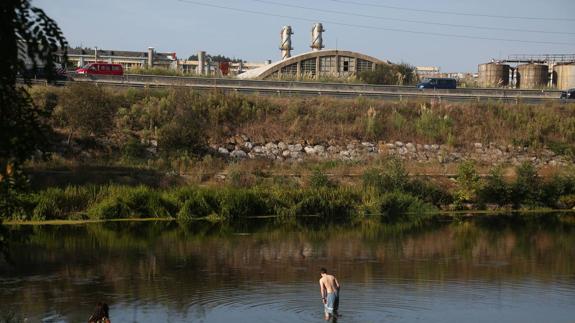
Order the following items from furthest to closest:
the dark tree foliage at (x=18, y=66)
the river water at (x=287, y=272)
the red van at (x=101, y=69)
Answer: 1. the red van at (x=101, y=69)
2. the river water at (x=287, y=272)
3. the dark tree foliage at (x=18, y=66)

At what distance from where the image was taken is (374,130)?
56062mm

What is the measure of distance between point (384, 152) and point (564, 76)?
50.1 m

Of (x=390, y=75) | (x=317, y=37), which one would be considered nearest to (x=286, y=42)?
(x=317, y=37)

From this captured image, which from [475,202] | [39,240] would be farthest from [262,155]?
[39,240]

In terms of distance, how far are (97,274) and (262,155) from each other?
24.0 m

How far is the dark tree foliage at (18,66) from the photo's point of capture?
429 inches

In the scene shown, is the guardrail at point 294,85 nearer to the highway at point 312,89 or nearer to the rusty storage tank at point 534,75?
the highway at point 312,89

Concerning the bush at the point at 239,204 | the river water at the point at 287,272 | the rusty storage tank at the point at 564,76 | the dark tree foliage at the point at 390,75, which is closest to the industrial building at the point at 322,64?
the dark tree foliage at the point at 390,75

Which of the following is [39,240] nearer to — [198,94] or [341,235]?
[341,235]

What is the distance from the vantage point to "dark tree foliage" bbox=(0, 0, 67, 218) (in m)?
10.9

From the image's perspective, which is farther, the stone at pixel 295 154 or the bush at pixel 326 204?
the stone at pixel 295 154

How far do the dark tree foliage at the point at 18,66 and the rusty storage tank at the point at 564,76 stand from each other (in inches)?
3439

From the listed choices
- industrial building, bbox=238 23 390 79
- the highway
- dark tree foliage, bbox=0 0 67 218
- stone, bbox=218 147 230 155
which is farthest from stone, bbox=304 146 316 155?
dark tree foliage, bbox=0 0 67 218

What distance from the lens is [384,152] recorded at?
5353cm
